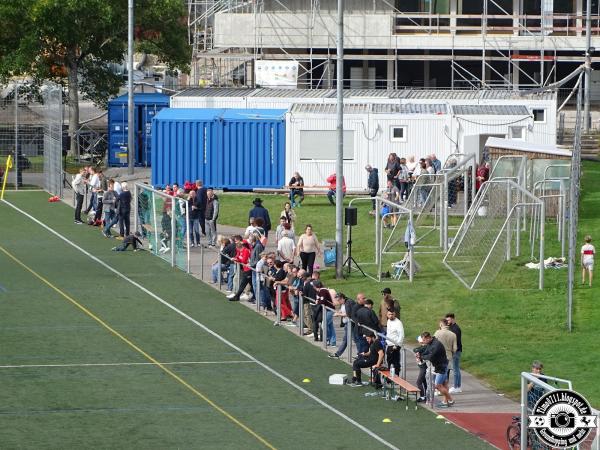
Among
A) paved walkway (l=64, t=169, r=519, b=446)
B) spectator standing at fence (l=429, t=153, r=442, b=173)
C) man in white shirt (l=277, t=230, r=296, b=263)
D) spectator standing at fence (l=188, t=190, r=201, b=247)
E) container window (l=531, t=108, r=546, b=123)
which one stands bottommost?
paved walkway (l=64, t=169, r=519, b=446)

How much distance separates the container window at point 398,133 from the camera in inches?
1981

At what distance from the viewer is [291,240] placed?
35.8m

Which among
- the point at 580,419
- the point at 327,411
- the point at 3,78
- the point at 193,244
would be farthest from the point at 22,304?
the point at 3,78

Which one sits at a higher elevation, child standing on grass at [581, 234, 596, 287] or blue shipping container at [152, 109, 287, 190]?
blue shipping container at [152, 109, 287, 190]

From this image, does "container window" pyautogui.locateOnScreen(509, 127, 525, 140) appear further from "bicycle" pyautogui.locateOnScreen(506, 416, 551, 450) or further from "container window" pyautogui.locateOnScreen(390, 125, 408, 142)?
"bicycle" pyautogui.locateOnScreen(506, 416, 551, 450)

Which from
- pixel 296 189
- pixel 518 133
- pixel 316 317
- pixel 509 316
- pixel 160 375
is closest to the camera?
pixel 160 375

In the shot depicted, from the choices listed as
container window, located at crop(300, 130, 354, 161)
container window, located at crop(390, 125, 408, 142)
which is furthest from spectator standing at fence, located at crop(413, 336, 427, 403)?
container window, located at crop(300, 130, 354, 161)

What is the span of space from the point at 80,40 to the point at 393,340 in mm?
40379

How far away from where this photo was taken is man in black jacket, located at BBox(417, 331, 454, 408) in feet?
79.8

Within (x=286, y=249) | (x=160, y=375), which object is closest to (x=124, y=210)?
(x=286, y=249)

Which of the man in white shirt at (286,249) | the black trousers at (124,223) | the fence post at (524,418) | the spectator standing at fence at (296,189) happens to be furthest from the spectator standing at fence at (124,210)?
the fence post at (524,418)

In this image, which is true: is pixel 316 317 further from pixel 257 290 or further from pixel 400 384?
pixel 400 384

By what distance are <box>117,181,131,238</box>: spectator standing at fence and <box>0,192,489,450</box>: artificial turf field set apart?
11.4 ft

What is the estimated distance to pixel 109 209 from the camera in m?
42.7
